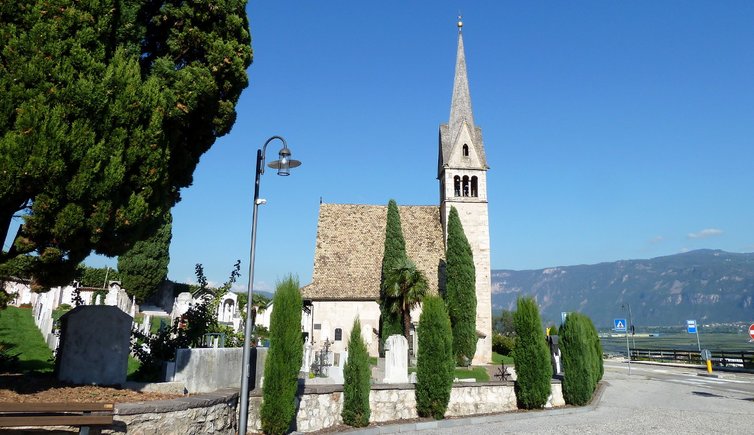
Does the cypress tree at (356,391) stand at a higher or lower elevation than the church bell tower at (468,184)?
lower

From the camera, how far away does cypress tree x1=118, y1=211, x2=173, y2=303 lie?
3897cm

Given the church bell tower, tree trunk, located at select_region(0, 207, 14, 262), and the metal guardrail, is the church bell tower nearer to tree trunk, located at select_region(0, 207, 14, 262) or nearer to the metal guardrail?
the metal guardrail

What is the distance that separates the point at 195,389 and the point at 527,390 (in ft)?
34.5

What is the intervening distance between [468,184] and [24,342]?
3007 cm

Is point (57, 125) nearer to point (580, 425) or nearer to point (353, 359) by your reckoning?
point (353, 359)

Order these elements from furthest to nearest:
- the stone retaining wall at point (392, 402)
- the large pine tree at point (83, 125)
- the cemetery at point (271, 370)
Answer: the stone retaining wall at point (392, 402) → the cemetery at point (271, 370) → the large pine tree at point (83, 125)

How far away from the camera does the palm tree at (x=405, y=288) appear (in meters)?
28.7

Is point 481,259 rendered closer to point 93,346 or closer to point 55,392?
point 93,346

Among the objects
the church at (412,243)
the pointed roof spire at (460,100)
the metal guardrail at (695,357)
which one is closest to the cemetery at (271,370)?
the church at (412,243)

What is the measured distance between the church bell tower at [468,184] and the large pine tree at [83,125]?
29316 mm

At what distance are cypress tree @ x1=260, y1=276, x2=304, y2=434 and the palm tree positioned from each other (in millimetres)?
17510

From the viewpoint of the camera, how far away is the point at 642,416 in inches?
587

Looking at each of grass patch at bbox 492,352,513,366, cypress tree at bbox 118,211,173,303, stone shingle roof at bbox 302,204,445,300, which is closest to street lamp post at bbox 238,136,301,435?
stone shingle roof at bbox 302,204,445,300

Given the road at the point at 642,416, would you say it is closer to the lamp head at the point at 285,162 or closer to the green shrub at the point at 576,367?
the green shrub at the point at 576,367
